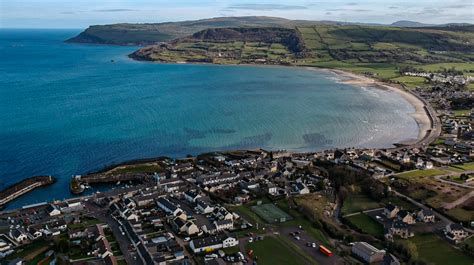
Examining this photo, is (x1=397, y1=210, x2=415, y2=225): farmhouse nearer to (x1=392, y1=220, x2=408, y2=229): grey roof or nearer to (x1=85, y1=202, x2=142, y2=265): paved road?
(x1=392, y1=220, x2=408, y2=229): grey roof

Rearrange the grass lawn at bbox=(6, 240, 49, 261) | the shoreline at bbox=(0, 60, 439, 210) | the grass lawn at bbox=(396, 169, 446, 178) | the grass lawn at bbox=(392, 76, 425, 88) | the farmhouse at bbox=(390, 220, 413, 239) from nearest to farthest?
the grass lawn at bbox=(6, 240, 49, 261) → the farmhouse at bbox=(390, 220, 413, 239) → the grass lawn at bbox=(396, 169, 446, 178) → the shoreline at bbox=(0, 60, 439, 210) → the grass lawn at bbox=(392, 76, 425, 88)

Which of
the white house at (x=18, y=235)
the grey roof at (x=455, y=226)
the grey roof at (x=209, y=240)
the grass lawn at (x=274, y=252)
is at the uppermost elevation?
the white house at (x=18, y=235)

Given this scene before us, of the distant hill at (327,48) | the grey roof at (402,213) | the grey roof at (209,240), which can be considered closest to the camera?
the grey roof at (209,240)

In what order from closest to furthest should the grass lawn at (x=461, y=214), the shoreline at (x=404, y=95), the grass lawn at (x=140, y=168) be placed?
the grass lawn at (x=461, y=214)
the grass lawn at (x=140, y=168)
the shoreline at (x=404, y=95)

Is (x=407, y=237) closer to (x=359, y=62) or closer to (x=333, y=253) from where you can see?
(x=333, y=253)

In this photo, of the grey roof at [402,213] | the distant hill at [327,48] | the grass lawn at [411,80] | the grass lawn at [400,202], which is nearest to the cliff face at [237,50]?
the distant hill at [327,48]

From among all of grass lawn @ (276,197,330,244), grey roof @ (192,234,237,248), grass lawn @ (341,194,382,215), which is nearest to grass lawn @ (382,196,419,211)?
grass lawn @ (341,194,382,215)

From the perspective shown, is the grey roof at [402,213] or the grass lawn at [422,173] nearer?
the grey roof at [402,213]

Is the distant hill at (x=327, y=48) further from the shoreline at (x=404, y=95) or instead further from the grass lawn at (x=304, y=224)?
the grass lawn at (x=304, y=224)
